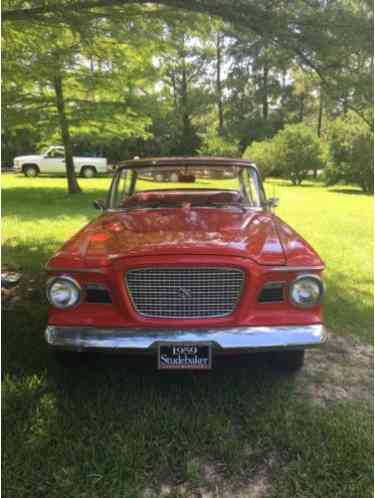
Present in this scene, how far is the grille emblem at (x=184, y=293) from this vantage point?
2.60 meters

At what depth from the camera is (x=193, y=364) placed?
2566 millimetres

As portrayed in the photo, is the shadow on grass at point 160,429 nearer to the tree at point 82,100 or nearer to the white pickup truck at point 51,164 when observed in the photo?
the tree at point 82,100

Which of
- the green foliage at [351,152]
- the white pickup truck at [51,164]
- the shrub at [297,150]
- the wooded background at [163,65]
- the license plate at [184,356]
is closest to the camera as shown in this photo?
the license plate at [184,356]

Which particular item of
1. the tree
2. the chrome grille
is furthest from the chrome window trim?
the tree

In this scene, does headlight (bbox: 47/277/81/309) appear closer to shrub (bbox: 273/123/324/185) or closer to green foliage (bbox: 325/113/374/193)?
green foliage (bbox: 325/113/374/193)

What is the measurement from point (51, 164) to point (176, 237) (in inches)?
936

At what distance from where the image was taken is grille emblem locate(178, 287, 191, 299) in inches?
102

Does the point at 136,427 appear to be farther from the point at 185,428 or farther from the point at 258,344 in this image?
the point at 258,344

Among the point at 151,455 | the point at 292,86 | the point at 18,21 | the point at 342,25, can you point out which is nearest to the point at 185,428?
the point at 151,455

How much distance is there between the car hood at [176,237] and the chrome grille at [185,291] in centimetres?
12

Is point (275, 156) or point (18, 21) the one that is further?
point (275, 156)

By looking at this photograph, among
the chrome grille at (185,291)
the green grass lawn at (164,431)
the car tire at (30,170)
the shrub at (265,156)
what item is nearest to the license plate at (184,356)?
the chrome grille at (185,291)

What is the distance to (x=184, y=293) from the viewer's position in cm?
260

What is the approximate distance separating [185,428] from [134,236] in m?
1.30
